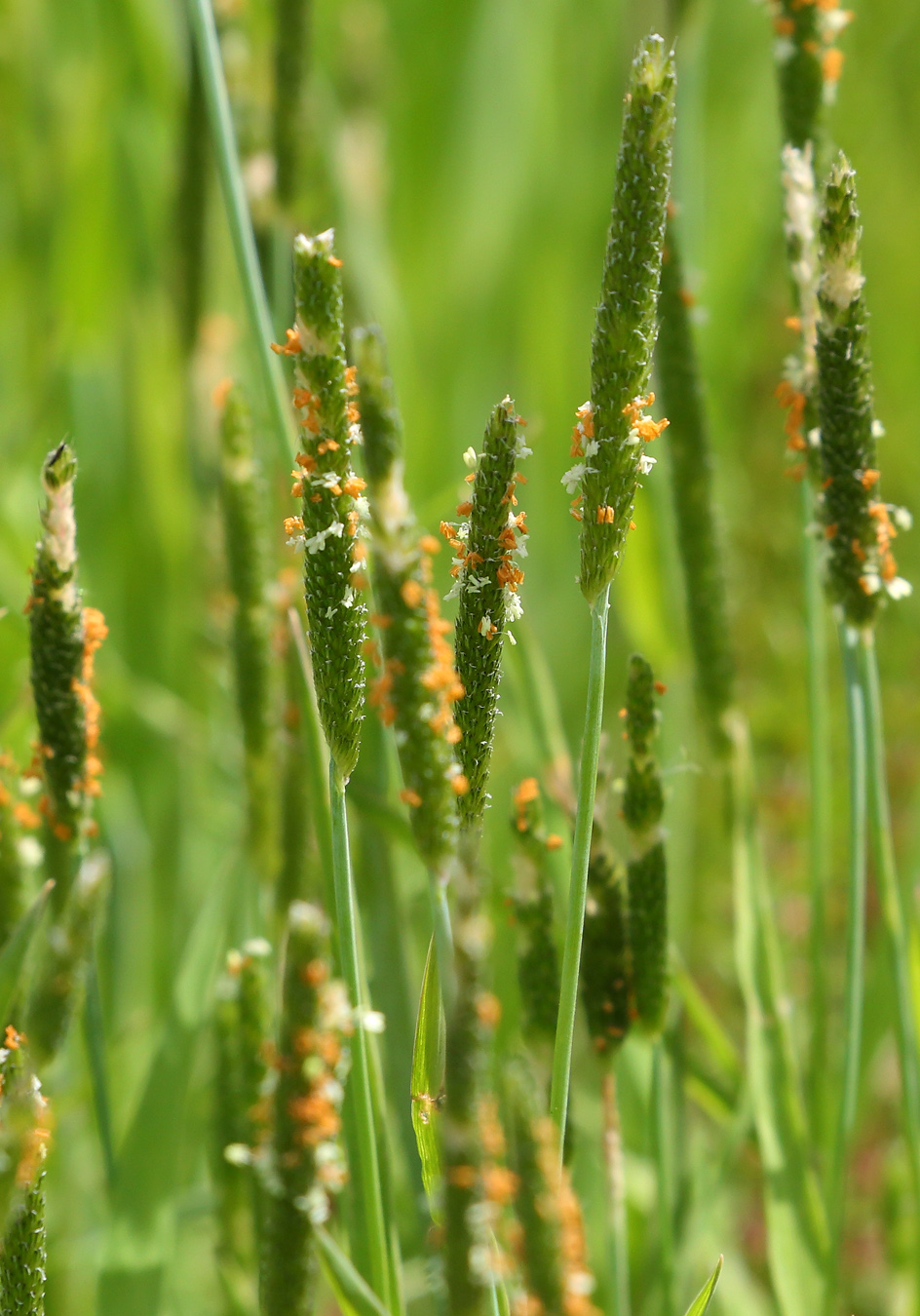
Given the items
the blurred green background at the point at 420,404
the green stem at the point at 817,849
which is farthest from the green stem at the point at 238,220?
the green stem at the point at 817,849

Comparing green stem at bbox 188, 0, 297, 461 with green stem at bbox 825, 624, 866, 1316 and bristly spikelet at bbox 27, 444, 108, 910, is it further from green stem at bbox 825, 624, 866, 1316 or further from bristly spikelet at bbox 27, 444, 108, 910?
green stem at bbox 825, 624, 866, 1316

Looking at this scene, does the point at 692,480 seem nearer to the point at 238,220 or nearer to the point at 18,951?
the point at 238,220

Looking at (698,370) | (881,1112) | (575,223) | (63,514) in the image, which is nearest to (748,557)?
(575,223)

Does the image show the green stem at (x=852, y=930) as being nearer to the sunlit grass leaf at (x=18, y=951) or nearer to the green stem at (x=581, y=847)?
the green stem at (x=581, y=847)


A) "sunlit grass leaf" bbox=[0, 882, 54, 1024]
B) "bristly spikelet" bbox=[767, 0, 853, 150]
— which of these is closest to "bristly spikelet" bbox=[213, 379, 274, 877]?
"sunlit grass leaf" bbox=[0, 882, 54, 1024]

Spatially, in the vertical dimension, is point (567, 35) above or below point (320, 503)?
above

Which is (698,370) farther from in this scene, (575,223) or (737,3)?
(737,3)

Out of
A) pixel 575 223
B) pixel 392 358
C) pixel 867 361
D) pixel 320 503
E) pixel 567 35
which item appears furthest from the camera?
pixel 567 35
